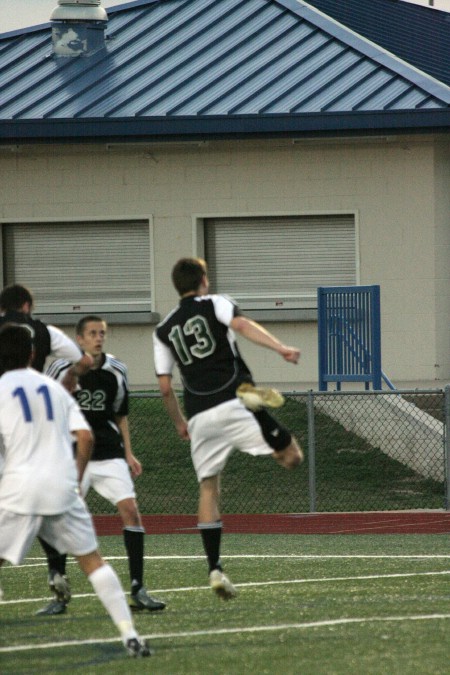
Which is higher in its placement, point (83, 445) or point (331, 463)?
point (83, 445)

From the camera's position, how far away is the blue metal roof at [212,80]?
873 inches

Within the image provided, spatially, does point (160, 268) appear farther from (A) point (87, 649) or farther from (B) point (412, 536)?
(A) point (87, 649)

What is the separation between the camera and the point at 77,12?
2562cm

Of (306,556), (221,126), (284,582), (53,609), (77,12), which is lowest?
(306,556)

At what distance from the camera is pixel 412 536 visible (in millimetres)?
14094

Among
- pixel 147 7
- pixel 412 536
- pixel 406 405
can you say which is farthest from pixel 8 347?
pixel 147 7

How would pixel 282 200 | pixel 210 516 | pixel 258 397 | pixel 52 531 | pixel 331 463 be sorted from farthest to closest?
1. pixel 282 200
2. pixel 331 463
3. pixel 210 516
4. pixel 258 397
5. pixel 52 531

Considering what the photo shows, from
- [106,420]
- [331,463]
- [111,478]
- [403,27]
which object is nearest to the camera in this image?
[111,478]

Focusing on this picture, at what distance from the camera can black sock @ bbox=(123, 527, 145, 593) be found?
30.0 ft

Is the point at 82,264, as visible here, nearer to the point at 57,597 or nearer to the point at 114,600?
the point at 57,597

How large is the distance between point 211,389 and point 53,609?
1.64m

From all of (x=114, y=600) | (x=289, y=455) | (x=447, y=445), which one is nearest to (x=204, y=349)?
(x=289, y=455)

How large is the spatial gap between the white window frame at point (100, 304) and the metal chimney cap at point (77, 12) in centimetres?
402

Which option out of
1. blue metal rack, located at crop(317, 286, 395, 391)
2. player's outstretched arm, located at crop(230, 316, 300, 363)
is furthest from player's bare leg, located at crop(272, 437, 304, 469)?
blue metal rack, located at crop(317, 286, 395, 391)
